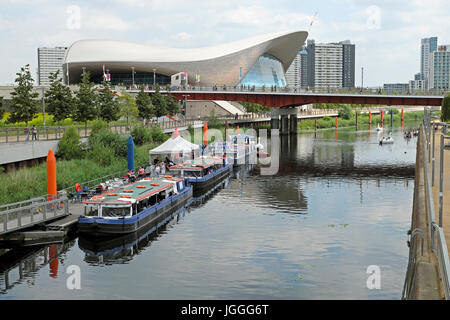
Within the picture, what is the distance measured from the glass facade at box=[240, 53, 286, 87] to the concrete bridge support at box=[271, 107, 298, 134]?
4072 centimetres

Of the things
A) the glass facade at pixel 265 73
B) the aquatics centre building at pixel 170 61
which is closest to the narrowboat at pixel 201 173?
the aquatics centre building at pixel 170 61

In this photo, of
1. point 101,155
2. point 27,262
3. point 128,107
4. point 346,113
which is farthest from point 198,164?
point 346,113

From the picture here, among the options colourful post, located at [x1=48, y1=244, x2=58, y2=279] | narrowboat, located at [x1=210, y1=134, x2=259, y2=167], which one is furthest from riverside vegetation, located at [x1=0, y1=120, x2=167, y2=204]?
narrowboat, located at [x1=210, y1=134, x2=259, y2=167]

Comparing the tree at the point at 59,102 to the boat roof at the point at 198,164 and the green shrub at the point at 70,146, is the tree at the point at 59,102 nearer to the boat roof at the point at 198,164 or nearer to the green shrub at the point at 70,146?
the green shrub at the point at 70,146

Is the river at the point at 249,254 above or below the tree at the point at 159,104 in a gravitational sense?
below

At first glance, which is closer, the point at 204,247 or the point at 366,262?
the point at 366,262

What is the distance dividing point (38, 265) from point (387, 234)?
664 inches

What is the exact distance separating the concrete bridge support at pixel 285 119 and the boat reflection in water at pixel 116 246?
66.9 m

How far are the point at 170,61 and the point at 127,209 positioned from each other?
10377cm

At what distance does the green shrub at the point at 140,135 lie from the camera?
Answer: 55094 millimetres

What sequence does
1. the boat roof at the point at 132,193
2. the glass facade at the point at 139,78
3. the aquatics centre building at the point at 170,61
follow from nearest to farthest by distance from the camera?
the boat roof at the point at 132,193, the aquatics centre building at the point at 170,61, the glass facade at the point at 139,78
